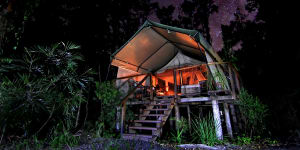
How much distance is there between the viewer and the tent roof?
5422 millimetres

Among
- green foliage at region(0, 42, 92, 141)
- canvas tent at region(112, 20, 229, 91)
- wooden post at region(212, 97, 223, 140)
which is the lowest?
wooden post at region(212, 97, 223, 140)

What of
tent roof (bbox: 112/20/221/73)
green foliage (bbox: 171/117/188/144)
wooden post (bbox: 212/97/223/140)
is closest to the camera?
green foliage (bbox: 171/117/188/144)

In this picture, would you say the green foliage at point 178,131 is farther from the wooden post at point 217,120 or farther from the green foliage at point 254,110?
the green foliage at point 254,110

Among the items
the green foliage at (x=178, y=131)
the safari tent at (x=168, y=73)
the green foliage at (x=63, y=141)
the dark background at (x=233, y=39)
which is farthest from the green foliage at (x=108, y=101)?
the dark background at (x=233, y=39)

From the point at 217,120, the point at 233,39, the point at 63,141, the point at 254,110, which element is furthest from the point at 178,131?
the point at 233,39

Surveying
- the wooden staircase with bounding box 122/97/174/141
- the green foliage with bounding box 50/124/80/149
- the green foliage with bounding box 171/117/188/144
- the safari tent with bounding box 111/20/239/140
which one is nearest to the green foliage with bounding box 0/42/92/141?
the green foliage with bounding box 50/124/80/149

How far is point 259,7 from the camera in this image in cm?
1359

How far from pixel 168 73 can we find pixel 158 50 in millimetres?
2193

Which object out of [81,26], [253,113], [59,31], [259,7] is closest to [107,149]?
[253,113]

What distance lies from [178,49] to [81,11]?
712 centimetres

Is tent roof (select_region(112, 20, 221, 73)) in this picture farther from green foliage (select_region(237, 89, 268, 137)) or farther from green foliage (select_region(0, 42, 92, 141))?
green foliage (select_region(0, 42, 92, 141))

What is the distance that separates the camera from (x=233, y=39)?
15.5 meters

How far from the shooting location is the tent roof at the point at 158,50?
5.42 m

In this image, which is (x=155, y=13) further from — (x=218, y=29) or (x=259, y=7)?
(x=259, y=7)
